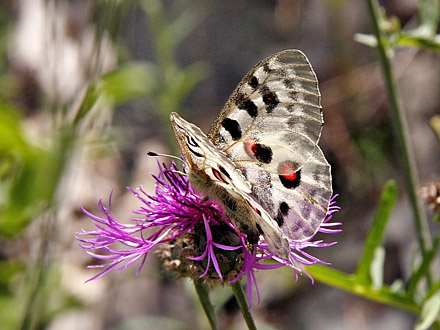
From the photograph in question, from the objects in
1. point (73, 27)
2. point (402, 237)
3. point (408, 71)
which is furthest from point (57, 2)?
point (73, 27)

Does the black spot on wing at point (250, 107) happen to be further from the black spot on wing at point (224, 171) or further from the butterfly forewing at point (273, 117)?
the black spot on wing at point (224, 171)

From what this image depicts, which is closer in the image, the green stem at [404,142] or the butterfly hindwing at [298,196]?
the butterfly hindwing at [298,196]

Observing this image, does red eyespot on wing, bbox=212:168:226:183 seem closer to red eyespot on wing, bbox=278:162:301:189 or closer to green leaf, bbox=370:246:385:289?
red eyespot on wing, bbox=278:162:301:189

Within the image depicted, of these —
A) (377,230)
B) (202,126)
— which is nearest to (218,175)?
(377,230)

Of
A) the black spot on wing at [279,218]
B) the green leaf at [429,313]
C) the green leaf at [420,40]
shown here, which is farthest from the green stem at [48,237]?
the green leaf at [420,40]

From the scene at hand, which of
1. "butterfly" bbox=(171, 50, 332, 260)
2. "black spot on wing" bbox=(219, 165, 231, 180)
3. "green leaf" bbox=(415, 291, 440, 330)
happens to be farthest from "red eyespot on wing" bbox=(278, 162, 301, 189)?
"green leaf" bbox=(415, 291, 440, 330)

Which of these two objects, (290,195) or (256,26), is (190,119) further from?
(290,195)

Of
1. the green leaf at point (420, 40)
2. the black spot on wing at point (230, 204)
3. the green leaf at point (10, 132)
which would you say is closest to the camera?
the black spot on wing at point (230, 204)
